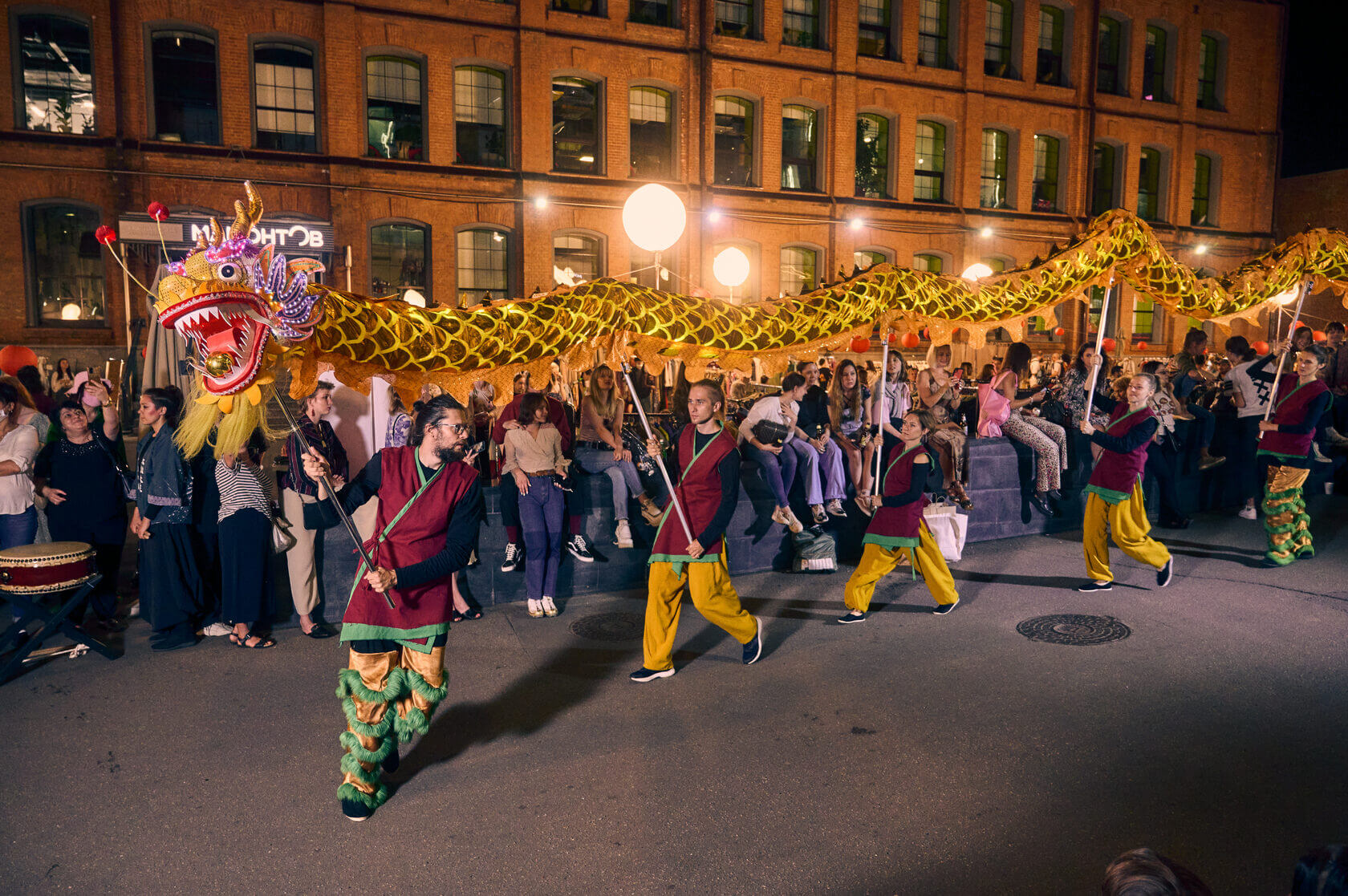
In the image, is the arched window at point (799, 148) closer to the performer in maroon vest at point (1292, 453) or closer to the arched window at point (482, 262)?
the arched window at point (482, 262)

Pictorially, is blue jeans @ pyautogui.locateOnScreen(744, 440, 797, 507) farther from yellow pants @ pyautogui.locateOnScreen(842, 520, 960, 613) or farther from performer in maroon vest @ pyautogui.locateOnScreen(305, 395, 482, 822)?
performer in maroon vest @ pyautogui.locateOnScreen(305, 395, 482, 822)

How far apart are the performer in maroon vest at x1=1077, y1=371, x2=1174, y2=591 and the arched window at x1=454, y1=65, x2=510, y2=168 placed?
52.6 feet

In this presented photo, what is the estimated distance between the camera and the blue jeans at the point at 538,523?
24.0 ft

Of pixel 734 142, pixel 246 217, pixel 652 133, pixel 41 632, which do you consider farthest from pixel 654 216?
pixel 734 142

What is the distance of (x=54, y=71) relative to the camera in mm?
17297

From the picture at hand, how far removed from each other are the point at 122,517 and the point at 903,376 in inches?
319

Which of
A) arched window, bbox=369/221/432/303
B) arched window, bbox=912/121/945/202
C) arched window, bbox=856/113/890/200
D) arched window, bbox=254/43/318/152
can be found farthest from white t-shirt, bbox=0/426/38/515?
arched window, bbox=912/121/945/202

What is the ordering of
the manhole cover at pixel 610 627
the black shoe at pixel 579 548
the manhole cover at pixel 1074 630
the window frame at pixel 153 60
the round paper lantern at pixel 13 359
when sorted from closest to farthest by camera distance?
the manhole cover at pixel 1074 630, the manhole cover at pixel 610 627, the black shoe at pixel 579 548, the round paper lantern at pixel 13 359, the window frame at pixel 153 60

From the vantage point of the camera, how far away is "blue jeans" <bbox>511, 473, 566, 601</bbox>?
7328 millimetres

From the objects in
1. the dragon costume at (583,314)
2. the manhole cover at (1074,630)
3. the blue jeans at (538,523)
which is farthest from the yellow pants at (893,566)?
the blue jeans at (538,523)

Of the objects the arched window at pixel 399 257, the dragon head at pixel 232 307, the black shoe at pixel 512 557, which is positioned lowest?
the black shoe at pixel 512 557

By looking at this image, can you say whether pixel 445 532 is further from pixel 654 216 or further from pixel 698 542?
pixel 654 216

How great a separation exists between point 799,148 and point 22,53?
17.1 m

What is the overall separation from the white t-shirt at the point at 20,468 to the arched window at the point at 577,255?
1497 centimetres
